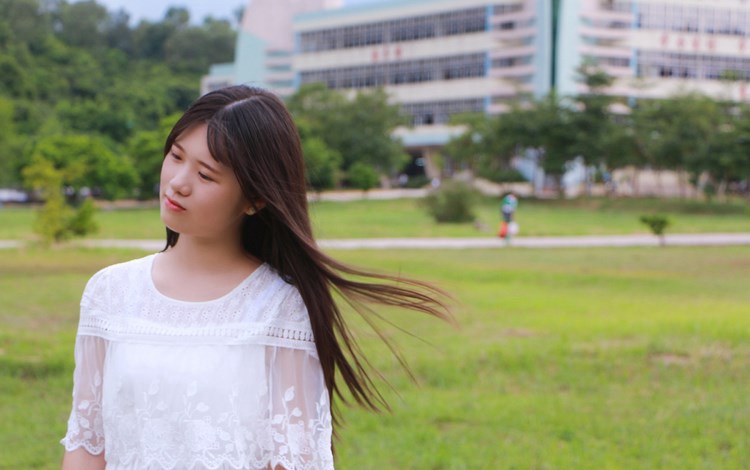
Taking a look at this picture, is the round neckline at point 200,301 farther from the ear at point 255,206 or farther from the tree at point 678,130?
the tree at point 678,130

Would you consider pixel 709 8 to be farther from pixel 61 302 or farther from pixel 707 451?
pixel 707 451

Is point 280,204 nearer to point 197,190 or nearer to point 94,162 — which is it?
point 197,190

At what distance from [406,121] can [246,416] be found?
165ft

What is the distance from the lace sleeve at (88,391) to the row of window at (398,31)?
54202 mm

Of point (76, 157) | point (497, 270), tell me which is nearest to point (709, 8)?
point (76, 157)

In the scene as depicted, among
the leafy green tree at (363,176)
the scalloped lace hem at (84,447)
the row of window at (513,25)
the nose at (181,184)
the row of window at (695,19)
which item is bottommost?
the leafy green tree at (363,176)

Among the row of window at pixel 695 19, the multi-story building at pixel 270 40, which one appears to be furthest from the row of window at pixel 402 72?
the row of window at pixel 695 19

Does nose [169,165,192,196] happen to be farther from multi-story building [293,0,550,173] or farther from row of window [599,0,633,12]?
row of window [599,0,633,12]

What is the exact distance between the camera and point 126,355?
1.85 metres

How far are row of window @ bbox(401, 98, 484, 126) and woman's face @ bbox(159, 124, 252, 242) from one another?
53874 millimetres

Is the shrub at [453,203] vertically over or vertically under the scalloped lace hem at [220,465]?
under

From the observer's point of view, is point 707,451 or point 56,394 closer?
point 707,451

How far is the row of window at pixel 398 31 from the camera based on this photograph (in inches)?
2178

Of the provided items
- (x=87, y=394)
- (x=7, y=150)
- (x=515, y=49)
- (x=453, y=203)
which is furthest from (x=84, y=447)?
(x=515, y=49)
